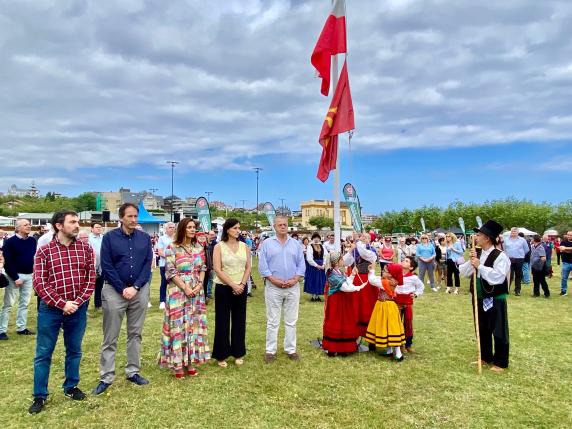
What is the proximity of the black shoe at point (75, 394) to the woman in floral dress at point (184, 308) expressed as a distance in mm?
1041

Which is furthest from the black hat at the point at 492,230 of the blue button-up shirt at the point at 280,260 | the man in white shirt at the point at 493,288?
the blue button-up shirt at the point at 280,260

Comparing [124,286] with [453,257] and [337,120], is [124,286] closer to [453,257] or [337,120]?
[337,120]

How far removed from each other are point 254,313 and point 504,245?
26.7 ft

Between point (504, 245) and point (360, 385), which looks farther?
point (504, 245)

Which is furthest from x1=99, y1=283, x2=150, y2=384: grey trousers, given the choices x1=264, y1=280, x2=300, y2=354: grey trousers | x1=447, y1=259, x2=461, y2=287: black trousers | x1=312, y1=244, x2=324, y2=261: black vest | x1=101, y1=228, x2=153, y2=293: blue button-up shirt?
x1=447, y1=259, x2=461, y2=287: black trousers

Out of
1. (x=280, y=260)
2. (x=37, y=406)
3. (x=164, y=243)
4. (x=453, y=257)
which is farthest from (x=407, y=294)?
(x=453, y=257)

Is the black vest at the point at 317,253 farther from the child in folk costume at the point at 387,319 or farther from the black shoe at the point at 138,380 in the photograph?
the black shoe at the point at 138,380

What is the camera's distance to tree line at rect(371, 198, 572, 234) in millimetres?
55500

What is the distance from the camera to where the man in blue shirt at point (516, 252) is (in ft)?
39.4

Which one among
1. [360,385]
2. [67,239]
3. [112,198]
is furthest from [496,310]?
[112,198]

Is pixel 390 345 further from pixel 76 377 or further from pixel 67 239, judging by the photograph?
pixel 67 239

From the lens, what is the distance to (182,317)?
17.0ft

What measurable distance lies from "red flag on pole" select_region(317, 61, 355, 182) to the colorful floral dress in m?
3.11

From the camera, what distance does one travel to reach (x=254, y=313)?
9305 millimetres
